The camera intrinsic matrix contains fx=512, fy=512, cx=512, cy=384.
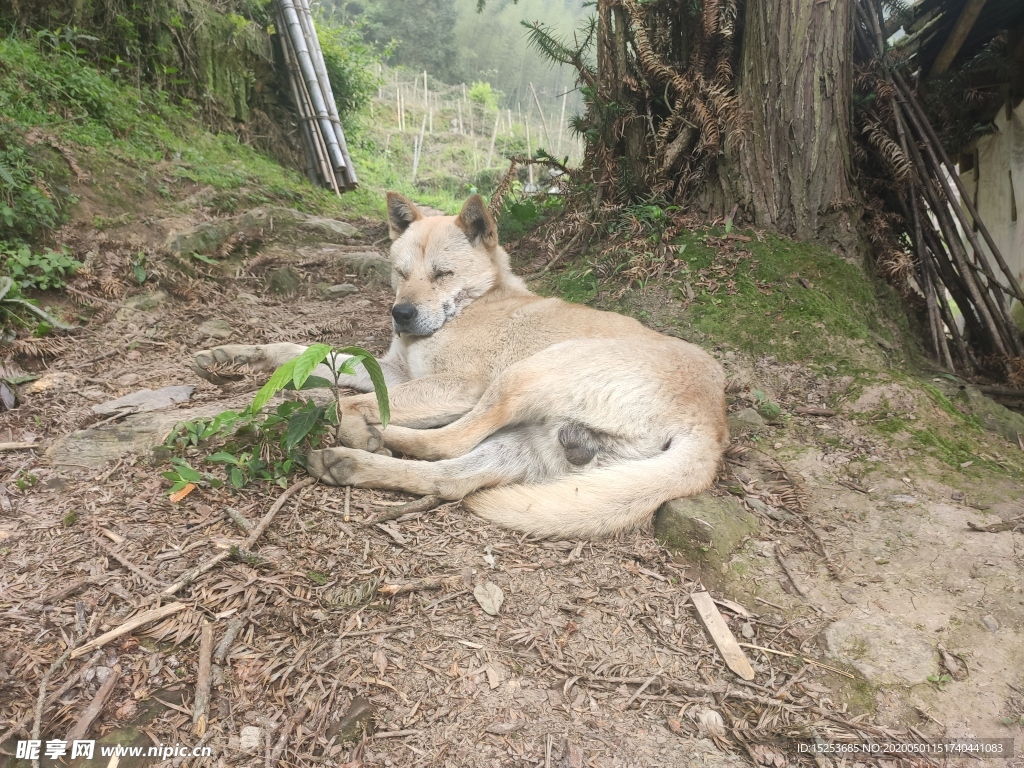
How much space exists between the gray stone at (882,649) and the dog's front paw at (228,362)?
3.86 metres

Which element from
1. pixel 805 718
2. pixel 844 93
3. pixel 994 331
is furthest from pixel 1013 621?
pixel 844 93

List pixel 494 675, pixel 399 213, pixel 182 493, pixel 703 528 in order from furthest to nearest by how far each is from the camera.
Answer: pixel 399 213
pixel 703 528
pixel 182 493
pixel 494 675

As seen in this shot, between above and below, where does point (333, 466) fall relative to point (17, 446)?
above

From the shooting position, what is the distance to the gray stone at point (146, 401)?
10.5 feet

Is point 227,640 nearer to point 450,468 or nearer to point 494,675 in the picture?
point 494,675

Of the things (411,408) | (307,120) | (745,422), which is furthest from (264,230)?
(745,422)

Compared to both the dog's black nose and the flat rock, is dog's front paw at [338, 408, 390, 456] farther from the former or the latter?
the dog's black nose

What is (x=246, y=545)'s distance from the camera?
2115 mm

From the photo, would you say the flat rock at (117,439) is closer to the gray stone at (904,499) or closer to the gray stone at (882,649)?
the gray stone at (882,649)

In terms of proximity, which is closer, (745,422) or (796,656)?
(796,656)

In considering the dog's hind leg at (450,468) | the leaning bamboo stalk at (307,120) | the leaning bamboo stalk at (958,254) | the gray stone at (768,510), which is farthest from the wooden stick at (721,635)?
the leaning bamboo stalk at (307,120)

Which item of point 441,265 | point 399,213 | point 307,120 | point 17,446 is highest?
point 307,120

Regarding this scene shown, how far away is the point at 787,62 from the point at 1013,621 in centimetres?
408

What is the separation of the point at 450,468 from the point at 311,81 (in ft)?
30.9
